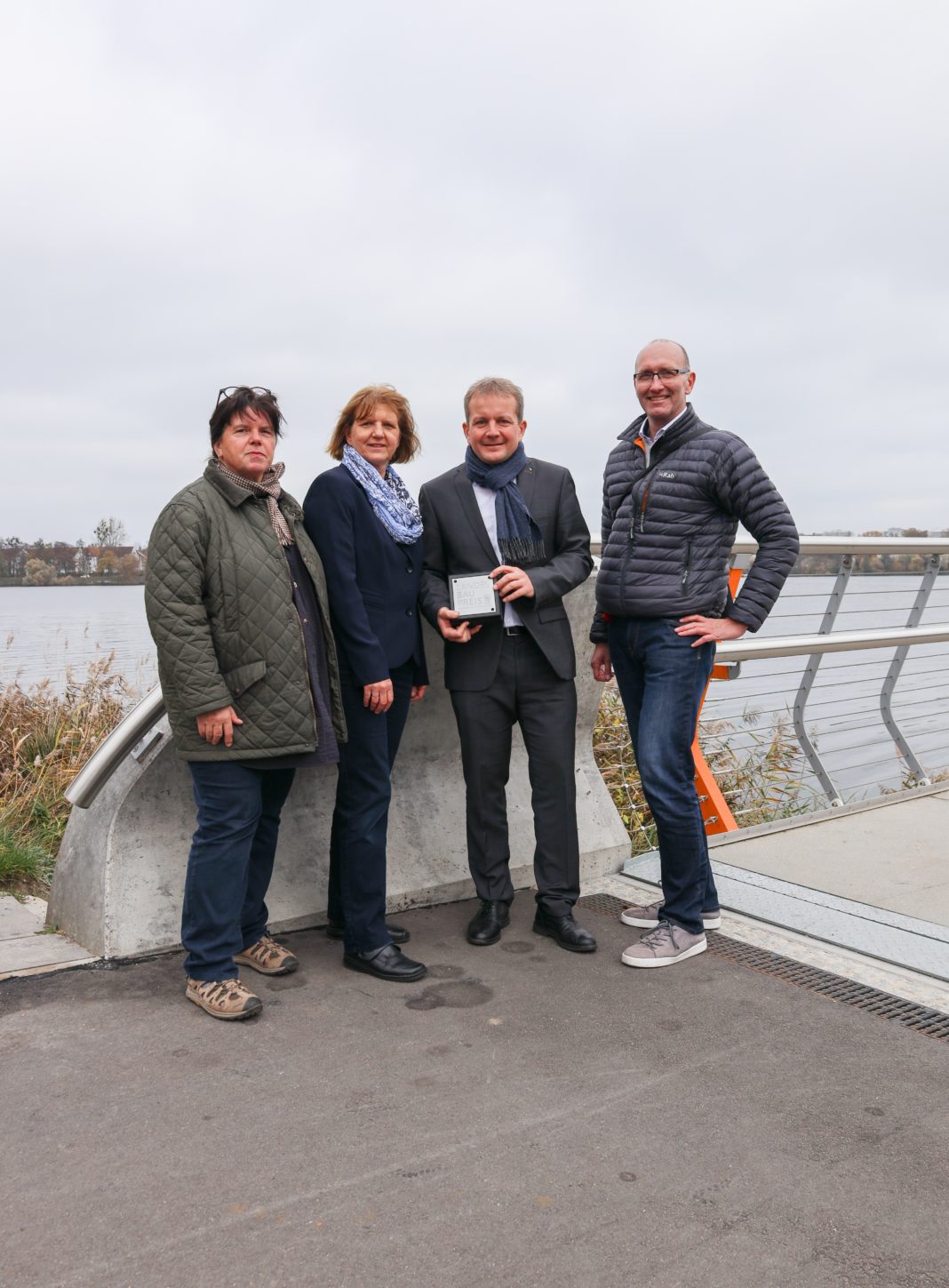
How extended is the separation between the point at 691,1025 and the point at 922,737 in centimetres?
439

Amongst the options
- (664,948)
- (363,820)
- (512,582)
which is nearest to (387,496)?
(512,582)

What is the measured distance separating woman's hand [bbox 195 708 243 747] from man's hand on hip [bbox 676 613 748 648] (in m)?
1.60

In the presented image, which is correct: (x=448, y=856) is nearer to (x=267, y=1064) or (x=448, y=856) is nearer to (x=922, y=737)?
(x=267, y=1064)

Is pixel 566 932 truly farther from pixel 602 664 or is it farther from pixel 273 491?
pixel 273 491

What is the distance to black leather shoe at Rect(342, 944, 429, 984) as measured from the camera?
11.5 feet

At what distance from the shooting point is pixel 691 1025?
3203mm

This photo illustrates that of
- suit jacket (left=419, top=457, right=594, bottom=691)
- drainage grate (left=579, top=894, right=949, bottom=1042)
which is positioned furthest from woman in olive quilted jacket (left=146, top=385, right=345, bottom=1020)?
drainage grate (left=579, top=894, right=949, bottom=1042)

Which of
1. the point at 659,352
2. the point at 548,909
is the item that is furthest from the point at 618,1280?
the point at 659,352

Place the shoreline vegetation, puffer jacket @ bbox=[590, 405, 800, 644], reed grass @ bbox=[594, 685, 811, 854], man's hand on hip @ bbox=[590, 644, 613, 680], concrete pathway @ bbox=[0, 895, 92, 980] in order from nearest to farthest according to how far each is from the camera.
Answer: concrete pathway @ bbox=[0, 895, 92, 980], puffer jacket @ bbox=[590, 405, 800, 644], man's hand on hip @ bbox=[590, 644, 613, 680], the shoreline vegetation, reed grass @ bbox=[594, 685, 811, 854]

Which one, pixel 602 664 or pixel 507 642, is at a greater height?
pixel 507 642

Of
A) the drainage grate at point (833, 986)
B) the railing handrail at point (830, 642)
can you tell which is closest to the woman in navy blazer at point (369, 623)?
the drainage grate at point (833, 986)

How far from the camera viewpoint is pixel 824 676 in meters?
6.14

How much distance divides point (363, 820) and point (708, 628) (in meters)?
1.39

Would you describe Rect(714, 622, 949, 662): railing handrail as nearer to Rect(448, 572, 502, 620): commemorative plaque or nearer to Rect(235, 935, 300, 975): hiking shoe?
Rect(448, 572, 502, 620): commemorative plaque
